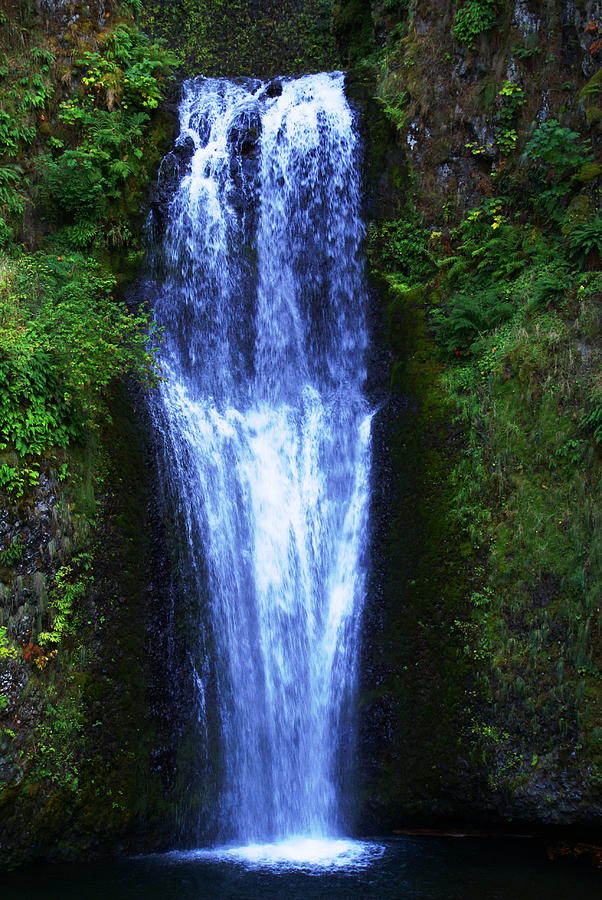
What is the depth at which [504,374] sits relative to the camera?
10.5 meters

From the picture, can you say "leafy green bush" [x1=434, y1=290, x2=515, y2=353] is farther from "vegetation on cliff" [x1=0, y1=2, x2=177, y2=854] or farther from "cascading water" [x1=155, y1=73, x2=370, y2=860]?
"vegetation on cliff" [x1=0, y1=2, x2=177, y2=854]

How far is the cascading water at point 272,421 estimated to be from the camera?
9.19 metres

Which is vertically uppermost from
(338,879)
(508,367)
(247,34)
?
(247,34)

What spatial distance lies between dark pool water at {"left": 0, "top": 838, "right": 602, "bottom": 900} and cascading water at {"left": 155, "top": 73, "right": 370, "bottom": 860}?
3.51 ft

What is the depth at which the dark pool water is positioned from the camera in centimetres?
705

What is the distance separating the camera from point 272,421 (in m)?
11.3

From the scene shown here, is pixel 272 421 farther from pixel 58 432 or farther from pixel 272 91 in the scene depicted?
pixel 272 91

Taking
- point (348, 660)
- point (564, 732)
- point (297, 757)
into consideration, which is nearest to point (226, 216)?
point (348, 660)

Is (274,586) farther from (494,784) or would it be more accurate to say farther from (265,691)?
(494,784)

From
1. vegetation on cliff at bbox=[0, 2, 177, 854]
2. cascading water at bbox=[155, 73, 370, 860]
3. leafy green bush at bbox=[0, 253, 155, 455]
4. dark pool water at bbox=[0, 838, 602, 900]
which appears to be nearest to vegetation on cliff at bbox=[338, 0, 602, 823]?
dark pool water at bbox=[0, 838, 602, 900]

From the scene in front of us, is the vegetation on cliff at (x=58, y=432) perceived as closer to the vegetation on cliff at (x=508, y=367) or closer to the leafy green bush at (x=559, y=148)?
the vegetation on cliff at (x=508, y=367)

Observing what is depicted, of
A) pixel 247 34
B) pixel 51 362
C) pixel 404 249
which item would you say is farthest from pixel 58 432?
pixel 247 34

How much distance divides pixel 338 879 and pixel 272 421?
256 inches

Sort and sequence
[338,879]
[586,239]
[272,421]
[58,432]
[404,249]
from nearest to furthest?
1. [338,879]
2. [58,432]
3. [586,239]
4. [272,421]
5. [404,249]
